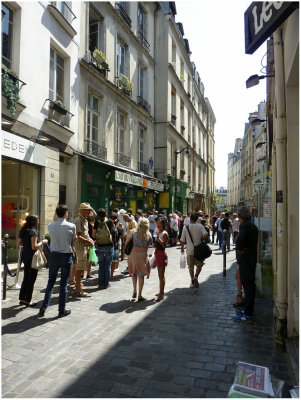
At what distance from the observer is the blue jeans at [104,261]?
679cm

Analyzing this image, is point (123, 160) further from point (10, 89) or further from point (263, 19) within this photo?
point (263, 19)

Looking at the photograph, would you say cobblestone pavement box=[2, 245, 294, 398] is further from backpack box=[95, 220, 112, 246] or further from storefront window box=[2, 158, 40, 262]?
storefront window box=[2, 158, 40, 262]

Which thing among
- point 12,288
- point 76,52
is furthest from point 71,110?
point 12,288

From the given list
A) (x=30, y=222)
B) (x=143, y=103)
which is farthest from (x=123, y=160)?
(x=30, y=222)

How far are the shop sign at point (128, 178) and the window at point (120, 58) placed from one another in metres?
5.43

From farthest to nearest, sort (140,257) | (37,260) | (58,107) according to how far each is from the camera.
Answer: (58,107)
(140,257)
(37,260)

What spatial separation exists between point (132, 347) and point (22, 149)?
6.45 metres

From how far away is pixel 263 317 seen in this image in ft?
16.6

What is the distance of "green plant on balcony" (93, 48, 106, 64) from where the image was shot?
42.3 feet

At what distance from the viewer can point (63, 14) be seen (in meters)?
10.8

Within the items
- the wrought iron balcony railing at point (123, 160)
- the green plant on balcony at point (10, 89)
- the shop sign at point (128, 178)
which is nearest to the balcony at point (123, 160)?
the wrought iron balcony railing at point (123, 160)

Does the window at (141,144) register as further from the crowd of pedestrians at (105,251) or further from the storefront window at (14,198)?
the crowd of pedestrians at (105,251)

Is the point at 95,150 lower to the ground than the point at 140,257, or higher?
higher

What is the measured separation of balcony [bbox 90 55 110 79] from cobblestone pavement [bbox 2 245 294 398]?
10.1 meters
